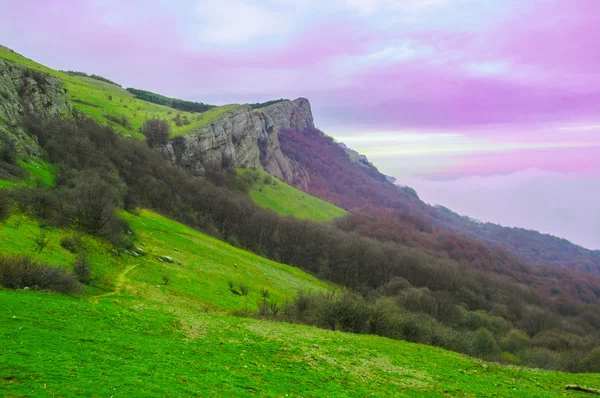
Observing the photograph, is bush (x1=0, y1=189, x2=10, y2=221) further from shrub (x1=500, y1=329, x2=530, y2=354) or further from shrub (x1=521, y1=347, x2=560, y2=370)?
shrub (x1=500, y1=329, x2=530, y2=354)

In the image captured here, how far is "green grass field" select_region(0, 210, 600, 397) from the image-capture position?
11.7 meters

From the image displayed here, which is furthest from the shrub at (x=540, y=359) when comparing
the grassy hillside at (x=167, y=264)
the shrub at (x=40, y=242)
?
the shrub at (x=40, y=242)

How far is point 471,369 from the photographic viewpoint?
72.6ft

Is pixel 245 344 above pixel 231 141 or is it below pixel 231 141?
below

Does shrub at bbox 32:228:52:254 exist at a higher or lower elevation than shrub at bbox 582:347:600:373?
higher

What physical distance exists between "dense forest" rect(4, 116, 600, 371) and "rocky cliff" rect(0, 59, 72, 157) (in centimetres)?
470

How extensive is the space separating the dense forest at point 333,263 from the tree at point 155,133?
25.4 meters

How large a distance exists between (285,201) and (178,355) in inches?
5786

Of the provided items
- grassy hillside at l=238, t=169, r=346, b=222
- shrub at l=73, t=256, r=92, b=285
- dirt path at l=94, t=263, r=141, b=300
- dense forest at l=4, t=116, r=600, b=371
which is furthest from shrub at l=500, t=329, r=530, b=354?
grassy hillside at l=238, t=169, r=346, b=222

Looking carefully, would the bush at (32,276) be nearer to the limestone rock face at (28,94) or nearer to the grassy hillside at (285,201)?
the limestone rock face at (28,94)

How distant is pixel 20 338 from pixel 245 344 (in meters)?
10.5

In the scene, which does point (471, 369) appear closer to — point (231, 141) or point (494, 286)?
point (494, 286)

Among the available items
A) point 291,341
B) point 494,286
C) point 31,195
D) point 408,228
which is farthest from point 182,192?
point 408,228

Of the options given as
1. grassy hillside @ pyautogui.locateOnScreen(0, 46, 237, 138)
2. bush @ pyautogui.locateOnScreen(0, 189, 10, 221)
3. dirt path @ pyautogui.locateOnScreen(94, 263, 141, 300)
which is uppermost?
grassy hillside @ pyautogui.locateOnScreen(0, 46, 237, 138)
